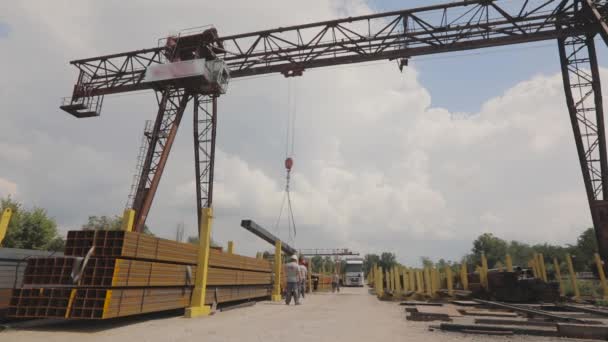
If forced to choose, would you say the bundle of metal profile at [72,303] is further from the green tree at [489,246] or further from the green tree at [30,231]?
the green tree at [489,246]

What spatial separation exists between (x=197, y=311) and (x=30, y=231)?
1035 inches

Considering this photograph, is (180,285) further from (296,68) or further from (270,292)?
(296,68)

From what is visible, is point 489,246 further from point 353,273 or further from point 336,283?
point 336,283

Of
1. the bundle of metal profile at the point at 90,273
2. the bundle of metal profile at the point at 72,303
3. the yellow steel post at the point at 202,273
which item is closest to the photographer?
Answer: the bundle of metal profile at the point at 72,303

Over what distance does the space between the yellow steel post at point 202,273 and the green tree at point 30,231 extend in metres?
24.6

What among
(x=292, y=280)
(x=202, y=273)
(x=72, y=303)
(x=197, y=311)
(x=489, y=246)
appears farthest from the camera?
(x=489, y=246)

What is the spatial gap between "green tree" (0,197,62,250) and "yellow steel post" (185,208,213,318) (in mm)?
24607

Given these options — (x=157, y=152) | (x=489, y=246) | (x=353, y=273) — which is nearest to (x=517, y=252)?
(x=489, y=246)

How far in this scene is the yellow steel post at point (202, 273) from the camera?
7.19 metres

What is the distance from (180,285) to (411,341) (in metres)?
4.48

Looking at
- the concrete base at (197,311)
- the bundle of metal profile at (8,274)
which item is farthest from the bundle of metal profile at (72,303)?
the concrete base at (197,311)

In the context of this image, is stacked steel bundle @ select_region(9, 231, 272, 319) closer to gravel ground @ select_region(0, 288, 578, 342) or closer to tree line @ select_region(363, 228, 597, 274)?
gravel ground @ select_region(0, 288, 578, 342)

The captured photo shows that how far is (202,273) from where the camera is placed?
24.0 feet

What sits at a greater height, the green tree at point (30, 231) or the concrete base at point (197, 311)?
the green tree at point (30, 231)
